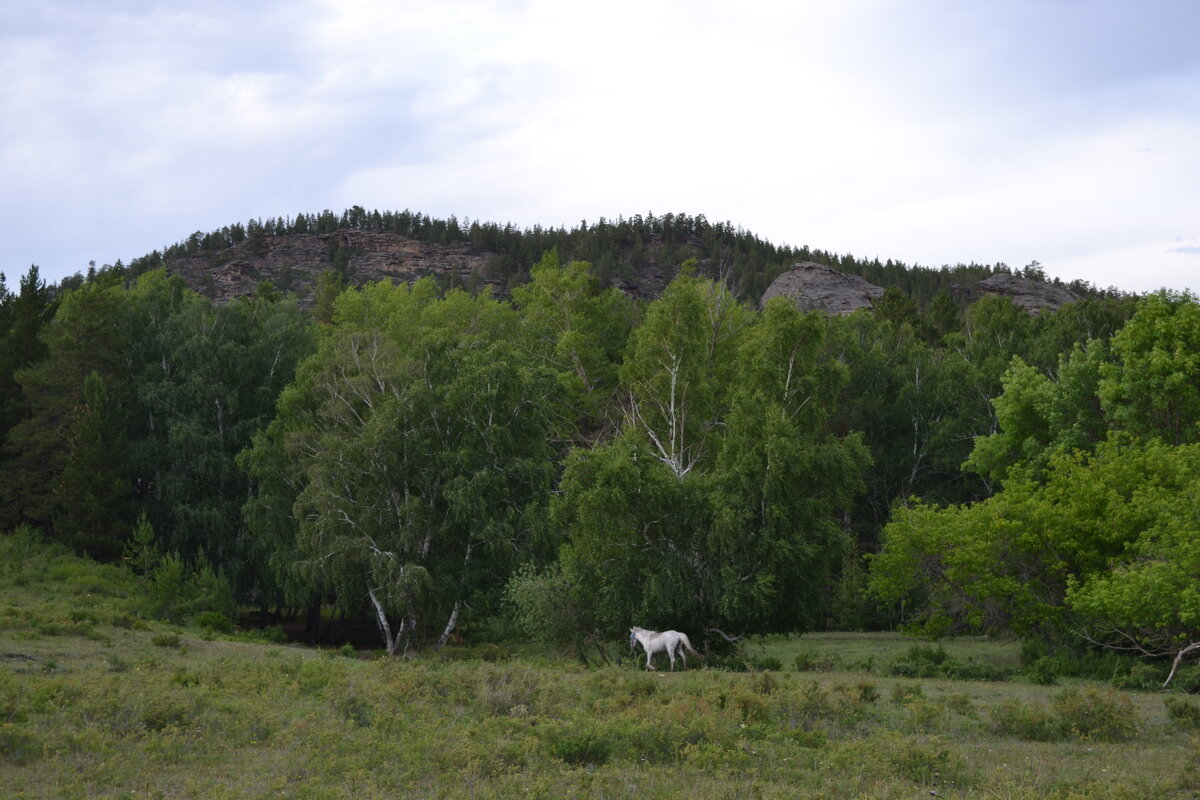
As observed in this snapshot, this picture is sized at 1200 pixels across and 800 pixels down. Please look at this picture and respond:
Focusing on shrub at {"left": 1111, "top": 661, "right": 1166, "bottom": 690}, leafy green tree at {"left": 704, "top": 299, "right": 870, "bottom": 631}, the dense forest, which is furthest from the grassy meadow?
the dense forest

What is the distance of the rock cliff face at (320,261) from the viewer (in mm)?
141625

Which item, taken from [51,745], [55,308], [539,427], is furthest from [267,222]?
[51,745]

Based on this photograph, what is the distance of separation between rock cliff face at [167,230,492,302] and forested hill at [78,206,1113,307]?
0.19m

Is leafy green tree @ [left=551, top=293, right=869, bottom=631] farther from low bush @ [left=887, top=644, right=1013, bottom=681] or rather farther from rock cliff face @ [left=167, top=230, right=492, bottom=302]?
rock cliff face @ [left=167, top=230, right=492, bottom=302]

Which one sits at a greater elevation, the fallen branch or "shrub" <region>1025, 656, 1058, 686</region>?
the fallen branch

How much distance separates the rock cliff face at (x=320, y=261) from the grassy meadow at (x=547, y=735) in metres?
117

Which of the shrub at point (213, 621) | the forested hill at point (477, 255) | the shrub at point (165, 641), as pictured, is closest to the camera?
the shrub at point (165, 641)

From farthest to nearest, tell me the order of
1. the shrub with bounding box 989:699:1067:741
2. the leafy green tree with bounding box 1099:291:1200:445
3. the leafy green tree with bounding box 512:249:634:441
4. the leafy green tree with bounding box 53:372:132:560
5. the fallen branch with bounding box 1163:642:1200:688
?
the leafy green tree with bounding box 512:249:634:441
the leafy green tree with bounding box 53:372:132:560
the leafy green tree with bounding box 1099:291:1200:445
the fallen branch with bounding box 1163:642:1200:688
the shrub with bounding box 989:699:1067:741

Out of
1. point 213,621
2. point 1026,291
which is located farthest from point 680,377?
point 1026,291

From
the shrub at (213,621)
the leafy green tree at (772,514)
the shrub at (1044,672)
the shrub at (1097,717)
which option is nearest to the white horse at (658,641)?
the leafy green tree at (772,514)

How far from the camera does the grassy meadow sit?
13219 mm

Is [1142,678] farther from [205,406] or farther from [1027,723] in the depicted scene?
[205,406]

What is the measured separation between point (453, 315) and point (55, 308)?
2346cm

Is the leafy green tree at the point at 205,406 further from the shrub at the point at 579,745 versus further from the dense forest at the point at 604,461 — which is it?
the shrub at the point at 579,745
